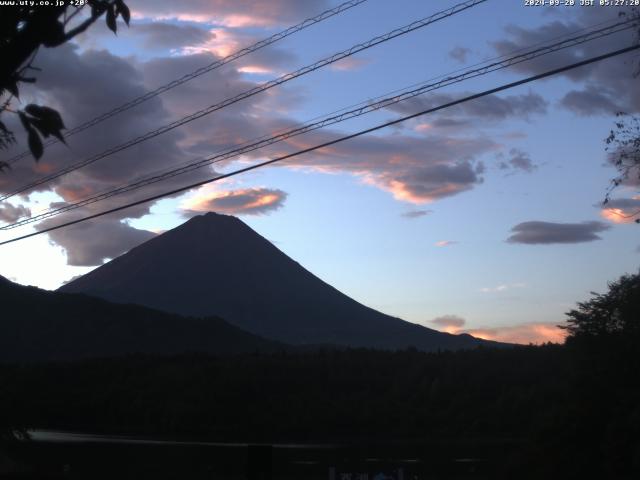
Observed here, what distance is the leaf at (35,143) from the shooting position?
4270mm

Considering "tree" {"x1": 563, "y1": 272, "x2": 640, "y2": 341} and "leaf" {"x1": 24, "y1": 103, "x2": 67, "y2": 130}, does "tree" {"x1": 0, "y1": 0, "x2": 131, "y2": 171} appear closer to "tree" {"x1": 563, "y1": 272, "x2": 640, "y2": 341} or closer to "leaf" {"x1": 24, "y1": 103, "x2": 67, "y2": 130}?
"leaf" {"x1": 24, "y1": 103, "x2": 67, "y2": 130}

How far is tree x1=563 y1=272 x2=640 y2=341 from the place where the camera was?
96.1 feet

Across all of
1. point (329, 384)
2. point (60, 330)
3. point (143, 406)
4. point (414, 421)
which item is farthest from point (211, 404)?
point (60, 330)

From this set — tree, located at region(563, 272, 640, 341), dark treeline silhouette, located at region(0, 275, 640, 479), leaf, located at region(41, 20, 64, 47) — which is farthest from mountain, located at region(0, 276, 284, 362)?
leaf, located at region(41, 20, 64, 47)

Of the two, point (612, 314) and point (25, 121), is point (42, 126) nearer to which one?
point (25, 121)

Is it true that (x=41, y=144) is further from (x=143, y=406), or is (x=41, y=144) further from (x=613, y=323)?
(x=143, y=406)

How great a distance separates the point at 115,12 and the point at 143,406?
343 ft

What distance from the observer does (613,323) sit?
30.2 m

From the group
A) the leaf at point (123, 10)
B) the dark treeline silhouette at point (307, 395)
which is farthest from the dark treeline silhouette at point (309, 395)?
the leaf at point (123, 10)

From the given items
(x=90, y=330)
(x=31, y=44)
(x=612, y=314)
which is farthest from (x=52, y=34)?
(x=90, y=330)

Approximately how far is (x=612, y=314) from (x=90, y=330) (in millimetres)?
147459

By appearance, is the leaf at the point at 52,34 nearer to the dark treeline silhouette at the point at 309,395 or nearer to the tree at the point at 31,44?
the tree at the point at 31,44

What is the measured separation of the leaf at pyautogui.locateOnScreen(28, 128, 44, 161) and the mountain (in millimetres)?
150789

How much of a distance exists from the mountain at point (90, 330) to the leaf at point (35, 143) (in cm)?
15079
